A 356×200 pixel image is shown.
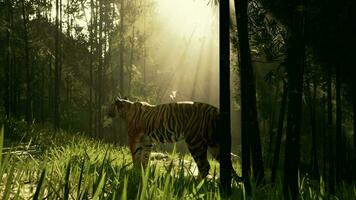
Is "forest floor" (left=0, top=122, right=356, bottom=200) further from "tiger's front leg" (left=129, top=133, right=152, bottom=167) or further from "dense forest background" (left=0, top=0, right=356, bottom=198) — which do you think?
"tiger's front leg" (left=129, top=133, right=152, bottom=167)

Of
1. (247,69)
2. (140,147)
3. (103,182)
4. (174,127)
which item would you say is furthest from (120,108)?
(103,182)

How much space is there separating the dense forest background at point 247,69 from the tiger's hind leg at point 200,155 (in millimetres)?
973

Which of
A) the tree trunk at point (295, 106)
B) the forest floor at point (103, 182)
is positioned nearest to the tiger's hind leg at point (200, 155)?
the forest floor at point (103, 182)

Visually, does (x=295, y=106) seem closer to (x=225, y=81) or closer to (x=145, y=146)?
(x=225, y=81)

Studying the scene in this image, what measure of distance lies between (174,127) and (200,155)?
0.93 meters

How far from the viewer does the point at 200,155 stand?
7012 millimetres

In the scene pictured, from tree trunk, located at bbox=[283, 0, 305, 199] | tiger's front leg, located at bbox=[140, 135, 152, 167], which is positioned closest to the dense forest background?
tree trunk, located at bbox=[283, 0, 305, 199]

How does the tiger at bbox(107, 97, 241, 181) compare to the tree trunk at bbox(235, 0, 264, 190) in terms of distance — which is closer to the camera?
the tree trunk at bbox(235, 0, 264, 190)

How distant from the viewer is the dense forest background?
518 centimetres

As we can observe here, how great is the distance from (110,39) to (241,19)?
20.5 metres

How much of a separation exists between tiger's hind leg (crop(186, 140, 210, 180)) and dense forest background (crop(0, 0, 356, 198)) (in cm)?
97

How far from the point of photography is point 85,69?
32094 millimetres

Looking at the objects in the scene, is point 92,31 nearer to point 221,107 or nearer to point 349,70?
point 349,70

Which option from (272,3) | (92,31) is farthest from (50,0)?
(272,3)
